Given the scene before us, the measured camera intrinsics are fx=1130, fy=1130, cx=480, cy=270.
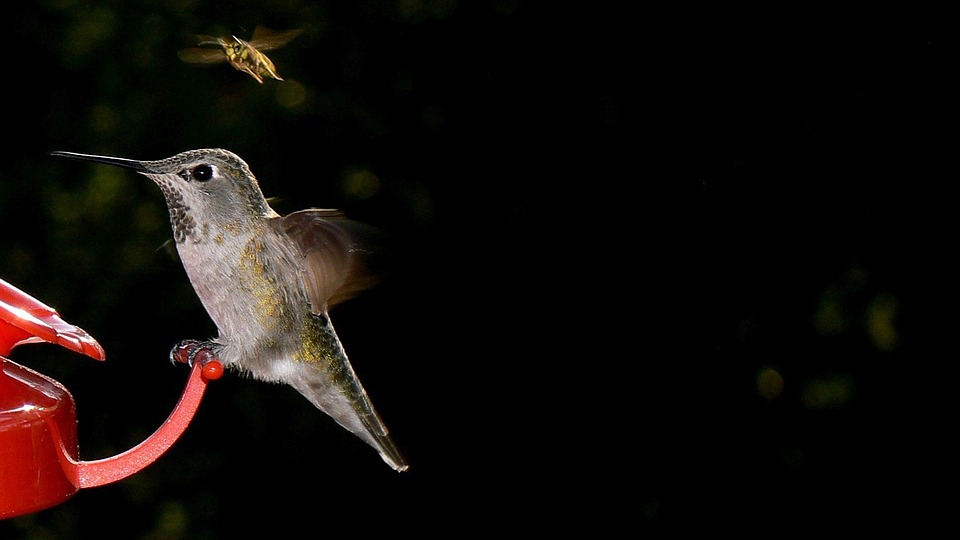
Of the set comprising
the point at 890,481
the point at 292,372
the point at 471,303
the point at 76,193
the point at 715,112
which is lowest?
the point at 890,481

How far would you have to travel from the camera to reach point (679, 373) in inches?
121

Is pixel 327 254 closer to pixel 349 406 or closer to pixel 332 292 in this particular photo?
pixel 332 292

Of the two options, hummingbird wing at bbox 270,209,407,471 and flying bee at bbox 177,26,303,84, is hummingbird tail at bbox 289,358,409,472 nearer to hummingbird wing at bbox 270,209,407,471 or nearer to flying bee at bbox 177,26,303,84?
hummingbird wing at bbox 270,209,407,471

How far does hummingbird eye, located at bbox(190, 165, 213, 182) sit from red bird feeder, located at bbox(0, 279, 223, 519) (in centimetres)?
30

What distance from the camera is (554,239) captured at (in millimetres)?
3082

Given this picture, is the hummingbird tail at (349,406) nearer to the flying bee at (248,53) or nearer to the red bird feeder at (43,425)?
the red bird feeder at (43,425)

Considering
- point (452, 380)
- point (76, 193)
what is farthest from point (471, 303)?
point (76, 193)

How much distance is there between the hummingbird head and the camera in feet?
5.80

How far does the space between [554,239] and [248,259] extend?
1.36m

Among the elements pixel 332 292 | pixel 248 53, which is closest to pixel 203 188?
pixel 332 292

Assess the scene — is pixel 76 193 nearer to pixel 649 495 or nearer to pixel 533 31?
pixel 533 31

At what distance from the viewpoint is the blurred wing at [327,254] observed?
1701 mm

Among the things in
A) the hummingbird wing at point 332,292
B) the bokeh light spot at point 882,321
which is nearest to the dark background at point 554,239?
the bokeh light spot at point 882,321

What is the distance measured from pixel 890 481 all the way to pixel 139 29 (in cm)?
240
